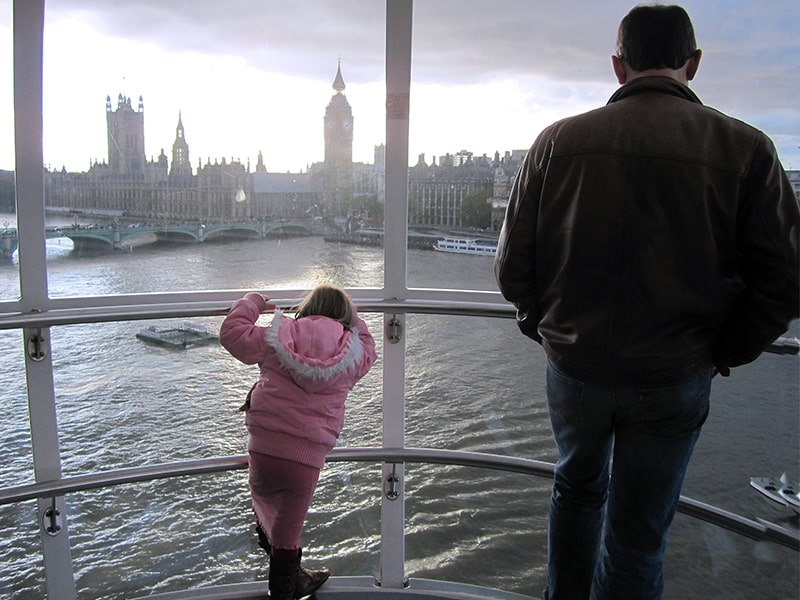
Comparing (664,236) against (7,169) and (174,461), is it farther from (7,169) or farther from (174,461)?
(7,169)

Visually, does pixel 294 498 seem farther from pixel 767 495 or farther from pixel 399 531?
pixel 767 495

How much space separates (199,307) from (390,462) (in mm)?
771

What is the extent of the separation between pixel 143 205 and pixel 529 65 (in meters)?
1.46

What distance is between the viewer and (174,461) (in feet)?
6.22

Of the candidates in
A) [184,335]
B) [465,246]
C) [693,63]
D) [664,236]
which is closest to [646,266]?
[664,236]

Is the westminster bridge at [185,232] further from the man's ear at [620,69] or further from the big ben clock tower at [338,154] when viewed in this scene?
the man's ear at [620,69]

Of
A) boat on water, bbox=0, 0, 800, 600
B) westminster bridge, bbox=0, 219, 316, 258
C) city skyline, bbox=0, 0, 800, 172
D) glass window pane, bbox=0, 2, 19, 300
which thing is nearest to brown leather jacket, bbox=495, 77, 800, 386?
boat on water, bbox=0, 0, 800, 600

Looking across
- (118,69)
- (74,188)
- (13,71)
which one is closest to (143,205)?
(74,188)

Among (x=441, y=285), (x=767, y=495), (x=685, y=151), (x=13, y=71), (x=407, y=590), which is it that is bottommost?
(x=407, y=590)

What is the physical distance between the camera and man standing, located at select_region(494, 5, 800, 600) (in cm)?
126

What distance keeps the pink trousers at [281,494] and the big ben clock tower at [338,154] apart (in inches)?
36.0

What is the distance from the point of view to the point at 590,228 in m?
1.33

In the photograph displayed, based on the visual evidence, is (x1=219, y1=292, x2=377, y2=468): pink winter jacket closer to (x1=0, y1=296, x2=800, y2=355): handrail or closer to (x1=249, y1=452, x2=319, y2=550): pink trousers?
(x1=249, y1=452, x2=319, y2=550): pink trousers

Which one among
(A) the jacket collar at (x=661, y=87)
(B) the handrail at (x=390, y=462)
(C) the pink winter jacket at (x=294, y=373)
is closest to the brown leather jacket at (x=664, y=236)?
(A) the jacket collar at (x=661, y=87)
